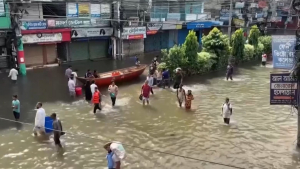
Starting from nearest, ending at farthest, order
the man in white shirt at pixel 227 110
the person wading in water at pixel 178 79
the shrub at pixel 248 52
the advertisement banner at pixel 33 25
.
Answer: the man in white shirt at pixel 227 110 → the person wading in water at pixel 178 79 → the advertisement banner at pixel 33 25 → the shrub at pixel 248 52

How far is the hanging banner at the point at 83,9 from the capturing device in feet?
93.0

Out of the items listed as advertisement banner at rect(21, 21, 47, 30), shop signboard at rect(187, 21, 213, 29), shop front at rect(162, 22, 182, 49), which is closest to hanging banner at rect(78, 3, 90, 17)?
advertisement banner at rect(21, 21, 47, 30)

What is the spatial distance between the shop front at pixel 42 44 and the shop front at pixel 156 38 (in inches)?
391

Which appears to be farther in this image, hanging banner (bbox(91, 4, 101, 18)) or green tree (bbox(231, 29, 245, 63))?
hanging banner (bbox(91, 4, 101, 18))

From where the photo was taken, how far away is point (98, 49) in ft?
105

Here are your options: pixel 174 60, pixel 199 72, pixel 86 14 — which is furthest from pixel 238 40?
pixel 86 14

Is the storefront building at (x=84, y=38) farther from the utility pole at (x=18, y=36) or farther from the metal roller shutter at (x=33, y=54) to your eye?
the utility pole at (x=18, y=36)

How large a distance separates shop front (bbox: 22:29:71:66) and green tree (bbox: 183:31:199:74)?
10426 millimetres

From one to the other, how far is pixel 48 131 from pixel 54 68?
46.8 ft

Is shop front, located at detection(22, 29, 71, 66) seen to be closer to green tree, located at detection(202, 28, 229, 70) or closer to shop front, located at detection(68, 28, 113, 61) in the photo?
shop front, located at detection(68, 28, 113, 61)

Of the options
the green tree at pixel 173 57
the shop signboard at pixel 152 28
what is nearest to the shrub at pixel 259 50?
the shop signboard at pixel 152 28

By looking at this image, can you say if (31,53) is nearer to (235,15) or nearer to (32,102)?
(32,102)

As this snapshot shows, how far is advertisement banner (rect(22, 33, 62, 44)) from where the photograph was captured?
83.8 feet

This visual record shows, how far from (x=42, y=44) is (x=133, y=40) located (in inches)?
384
